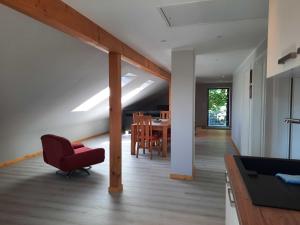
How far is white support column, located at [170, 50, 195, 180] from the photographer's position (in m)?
3.76

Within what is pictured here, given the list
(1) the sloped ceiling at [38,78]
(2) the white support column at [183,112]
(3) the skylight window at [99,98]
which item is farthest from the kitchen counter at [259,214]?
(3) the skylight window at [99,98]

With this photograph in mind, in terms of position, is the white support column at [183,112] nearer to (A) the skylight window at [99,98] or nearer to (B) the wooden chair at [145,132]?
(B) the wooden chair at [145,132]

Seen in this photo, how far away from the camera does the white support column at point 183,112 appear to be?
148 inches

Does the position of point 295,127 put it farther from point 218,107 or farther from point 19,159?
point 218,107

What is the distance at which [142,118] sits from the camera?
17.5 ft

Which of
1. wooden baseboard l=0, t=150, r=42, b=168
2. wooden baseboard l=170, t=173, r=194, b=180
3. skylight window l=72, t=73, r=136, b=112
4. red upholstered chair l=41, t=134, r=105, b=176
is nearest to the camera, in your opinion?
red upholstered chair l=41, t=134, r=105, b=176

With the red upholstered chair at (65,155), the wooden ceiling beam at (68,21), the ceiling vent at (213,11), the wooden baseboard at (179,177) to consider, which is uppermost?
the ceiling vent at (213,11)

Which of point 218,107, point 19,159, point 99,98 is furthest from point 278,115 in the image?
point 218,107

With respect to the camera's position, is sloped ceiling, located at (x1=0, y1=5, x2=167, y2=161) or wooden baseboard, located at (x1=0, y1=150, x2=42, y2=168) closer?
sloped ceiling, located at (x1=0, y1=5, x2=167, y2=161)

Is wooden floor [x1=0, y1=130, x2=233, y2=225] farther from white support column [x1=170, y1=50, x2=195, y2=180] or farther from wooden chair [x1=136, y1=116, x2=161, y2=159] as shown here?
wooden chair [x1=136, y1=116, x2=161, y2=159]

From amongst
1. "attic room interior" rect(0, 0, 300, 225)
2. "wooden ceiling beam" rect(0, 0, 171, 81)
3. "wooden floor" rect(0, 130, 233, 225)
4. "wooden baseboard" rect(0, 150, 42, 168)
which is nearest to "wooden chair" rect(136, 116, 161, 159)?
"attic room interior" rect(0, 0, 300, 225)

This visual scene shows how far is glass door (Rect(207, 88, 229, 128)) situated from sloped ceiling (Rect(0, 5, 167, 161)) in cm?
540

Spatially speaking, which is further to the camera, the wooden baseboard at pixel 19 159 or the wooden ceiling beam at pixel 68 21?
the wooden baseboard at pixel 19 159

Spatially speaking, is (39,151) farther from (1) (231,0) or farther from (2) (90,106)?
(1) (231,0)
